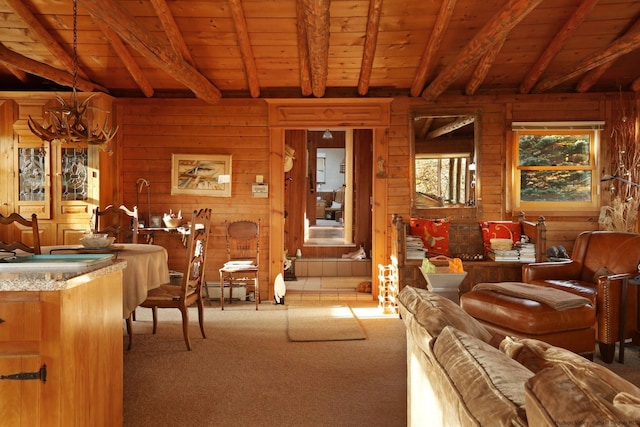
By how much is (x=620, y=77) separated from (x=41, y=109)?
7077 millimetres

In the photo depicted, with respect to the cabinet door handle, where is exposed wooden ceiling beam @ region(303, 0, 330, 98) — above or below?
above

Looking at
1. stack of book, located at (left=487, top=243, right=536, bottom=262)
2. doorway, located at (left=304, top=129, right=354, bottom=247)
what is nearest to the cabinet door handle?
stack of book, located at (left=487, top=243, right=536, bottom=262)

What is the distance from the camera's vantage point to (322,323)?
5.00 m

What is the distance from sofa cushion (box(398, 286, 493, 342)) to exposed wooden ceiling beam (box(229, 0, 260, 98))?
3.67 metres

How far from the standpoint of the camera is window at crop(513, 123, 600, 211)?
6.04m

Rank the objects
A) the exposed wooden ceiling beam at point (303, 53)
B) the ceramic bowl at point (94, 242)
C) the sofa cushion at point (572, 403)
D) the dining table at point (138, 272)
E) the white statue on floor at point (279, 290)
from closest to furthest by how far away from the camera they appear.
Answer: the sofa cushion at point (572, 403) → the ceramic bowl at point (94, 242) → the dining table at point (138, 272) → the exposed wooden ceiling beam at point (303, 53) → the white statue on floor at point (279, 290)

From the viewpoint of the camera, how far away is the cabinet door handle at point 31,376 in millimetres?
1785

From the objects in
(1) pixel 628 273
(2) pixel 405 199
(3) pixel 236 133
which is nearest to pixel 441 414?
(1) pixel 628 273

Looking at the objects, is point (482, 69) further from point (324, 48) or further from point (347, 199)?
point (347, 199)

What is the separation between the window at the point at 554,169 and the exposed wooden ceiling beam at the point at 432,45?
1406 mm

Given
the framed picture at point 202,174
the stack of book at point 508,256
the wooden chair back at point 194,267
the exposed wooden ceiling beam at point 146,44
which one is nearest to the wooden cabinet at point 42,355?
the wooden chair back at point 194,267

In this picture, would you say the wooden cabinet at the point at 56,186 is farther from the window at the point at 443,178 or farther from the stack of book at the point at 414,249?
the window at the point at 443,178

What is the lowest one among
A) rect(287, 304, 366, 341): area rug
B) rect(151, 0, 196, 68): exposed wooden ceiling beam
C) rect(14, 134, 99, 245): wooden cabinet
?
rect(287, 304, 366, 341): area rug

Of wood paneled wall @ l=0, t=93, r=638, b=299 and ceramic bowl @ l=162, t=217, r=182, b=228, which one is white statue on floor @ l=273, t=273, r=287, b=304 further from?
ceramic bowl @ l=162, t=217, r=182, b=228
